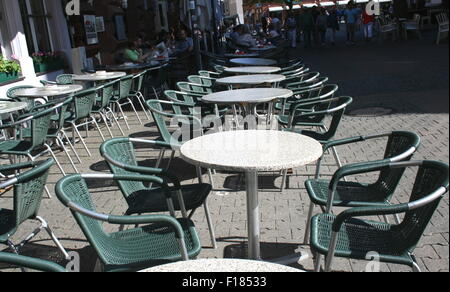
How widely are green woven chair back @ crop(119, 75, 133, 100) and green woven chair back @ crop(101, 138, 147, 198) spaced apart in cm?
397

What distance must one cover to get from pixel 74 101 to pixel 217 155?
3286 mm

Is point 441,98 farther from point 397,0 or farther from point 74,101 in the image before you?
point 397,0

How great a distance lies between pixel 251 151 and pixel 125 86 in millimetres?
4964

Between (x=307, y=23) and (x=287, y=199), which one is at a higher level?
(x=307, y=23)

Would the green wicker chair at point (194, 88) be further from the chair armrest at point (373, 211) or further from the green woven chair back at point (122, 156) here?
the chair armrest at point (373, 211)

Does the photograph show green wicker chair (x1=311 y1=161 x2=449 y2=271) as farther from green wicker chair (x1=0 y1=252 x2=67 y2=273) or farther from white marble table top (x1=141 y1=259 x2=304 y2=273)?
green wicker chair (x1=0 y1=252 x2=67 y2=273)

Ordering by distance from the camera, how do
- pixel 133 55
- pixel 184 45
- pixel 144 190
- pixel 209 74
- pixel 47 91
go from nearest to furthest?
1. pixel 144 190
2. pixel 47 91
3. pixel 209 74
4. pixel 133 55
5. pixel 184 45

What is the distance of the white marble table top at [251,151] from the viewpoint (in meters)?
2.52

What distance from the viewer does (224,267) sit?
5.53 feet

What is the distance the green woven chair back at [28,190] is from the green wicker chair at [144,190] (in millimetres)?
457

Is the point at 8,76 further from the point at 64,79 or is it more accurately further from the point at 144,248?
the point at 144,248

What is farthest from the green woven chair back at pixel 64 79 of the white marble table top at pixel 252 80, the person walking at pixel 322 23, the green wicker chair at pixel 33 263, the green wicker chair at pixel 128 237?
the person walking at pixel 322 23

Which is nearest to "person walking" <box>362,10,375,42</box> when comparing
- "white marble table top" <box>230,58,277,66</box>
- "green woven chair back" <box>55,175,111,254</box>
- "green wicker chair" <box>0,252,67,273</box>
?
"white marble table top" <box>230,58,277,66</box>

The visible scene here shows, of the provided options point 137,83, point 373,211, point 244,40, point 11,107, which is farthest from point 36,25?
point 373,211
